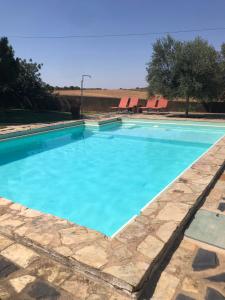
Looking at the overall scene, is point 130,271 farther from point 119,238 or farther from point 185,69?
point 185,69

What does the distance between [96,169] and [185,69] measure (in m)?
10.5

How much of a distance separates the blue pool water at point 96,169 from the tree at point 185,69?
11.6 feet

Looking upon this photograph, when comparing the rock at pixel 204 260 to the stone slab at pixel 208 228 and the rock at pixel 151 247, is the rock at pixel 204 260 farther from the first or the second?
the rock at pixel 151 247

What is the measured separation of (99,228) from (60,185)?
79.4 inches

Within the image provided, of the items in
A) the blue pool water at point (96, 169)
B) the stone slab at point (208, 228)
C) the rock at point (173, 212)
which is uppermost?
the rock at point (173, 212)

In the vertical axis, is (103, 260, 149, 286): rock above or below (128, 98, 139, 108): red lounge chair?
below

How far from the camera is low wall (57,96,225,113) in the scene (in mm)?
19188

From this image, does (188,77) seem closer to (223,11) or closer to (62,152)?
(223,11)

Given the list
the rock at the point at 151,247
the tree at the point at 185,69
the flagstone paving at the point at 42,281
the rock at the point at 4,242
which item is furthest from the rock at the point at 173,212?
the tree at the point at 185,69

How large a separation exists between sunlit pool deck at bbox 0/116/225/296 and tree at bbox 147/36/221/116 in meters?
12.1

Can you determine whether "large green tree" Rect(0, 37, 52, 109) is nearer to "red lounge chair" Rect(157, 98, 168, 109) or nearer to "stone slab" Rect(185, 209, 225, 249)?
"red lounge chair" Rect(157, 98, 168, 109)

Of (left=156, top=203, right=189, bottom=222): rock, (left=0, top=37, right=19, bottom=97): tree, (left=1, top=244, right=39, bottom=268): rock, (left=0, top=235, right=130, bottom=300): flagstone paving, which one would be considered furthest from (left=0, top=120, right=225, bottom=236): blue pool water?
(left=0, top=37, right=19, bottom=97): tree

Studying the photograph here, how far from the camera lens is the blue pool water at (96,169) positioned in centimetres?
505

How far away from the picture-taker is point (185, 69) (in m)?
15.1
